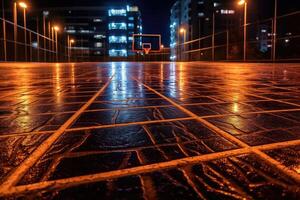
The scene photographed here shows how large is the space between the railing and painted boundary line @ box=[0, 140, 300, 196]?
956 cm

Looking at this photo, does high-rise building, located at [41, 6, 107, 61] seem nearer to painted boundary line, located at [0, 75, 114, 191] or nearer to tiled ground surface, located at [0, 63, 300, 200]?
tiled ground surface, located at [0, 63, 300, 200]

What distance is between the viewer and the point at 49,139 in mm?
1677

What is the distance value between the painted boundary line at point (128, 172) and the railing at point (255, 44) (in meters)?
9.56

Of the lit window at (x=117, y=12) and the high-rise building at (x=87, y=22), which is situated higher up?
the lit window at (x=117, y=12)

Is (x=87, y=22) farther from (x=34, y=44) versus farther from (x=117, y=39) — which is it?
(x=34, y=44)

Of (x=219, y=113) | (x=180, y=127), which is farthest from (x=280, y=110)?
(x=180, y=127)

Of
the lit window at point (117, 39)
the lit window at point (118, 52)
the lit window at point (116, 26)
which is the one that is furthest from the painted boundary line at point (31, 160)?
the lit window at point (116, 26)

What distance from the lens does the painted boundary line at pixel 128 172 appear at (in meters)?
1.04

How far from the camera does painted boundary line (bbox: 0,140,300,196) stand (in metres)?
1.04

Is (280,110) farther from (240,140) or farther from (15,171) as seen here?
(15,171)

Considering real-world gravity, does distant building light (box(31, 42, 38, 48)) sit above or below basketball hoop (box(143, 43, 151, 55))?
below

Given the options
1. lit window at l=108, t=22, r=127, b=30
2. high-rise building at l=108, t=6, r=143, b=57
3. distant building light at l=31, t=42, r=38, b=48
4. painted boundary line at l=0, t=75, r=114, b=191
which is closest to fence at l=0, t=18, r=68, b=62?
distant building light at l=31, t=42, r=38, b=48

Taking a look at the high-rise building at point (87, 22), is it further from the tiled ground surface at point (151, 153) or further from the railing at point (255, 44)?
the tiled ground surface at point (151, 153)

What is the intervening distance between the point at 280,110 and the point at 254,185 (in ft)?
5.35
